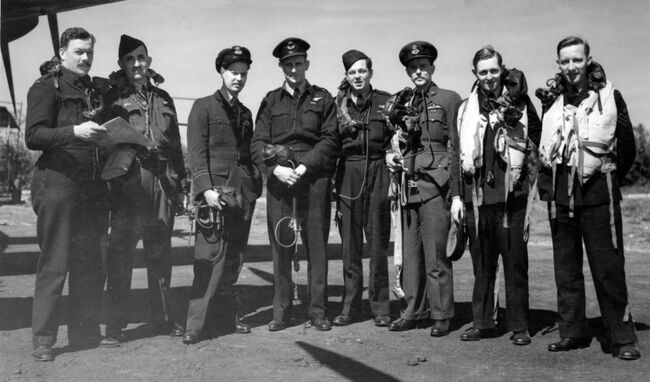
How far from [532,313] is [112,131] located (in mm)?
3998

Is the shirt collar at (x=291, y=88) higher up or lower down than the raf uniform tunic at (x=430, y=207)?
higher up

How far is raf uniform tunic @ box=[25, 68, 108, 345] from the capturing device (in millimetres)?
4395

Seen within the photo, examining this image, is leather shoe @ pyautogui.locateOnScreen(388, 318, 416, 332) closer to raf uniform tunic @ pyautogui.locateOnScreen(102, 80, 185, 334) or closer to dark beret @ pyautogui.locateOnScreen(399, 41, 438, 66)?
raf uniform tunic @ pyautogui.locateOnScreen(102, 80, 185, 334)

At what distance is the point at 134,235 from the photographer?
512cm

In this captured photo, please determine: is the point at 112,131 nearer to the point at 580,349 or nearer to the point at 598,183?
the point at 598,183

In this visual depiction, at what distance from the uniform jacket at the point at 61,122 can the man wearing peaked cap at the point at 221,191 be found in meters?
0.82

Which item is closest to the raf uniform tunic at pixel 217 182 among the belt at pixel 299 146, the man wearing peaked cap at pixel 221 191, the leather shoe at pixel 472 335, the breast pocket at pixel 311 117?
the man wearing peaked cap at pixel 221 191

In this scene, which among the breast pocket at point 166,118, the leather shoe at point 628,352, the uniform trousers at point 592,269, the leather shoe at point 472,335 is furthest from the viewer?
the breast pocket at point 166,118

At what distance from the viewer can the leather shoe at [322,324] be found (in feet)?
17.2

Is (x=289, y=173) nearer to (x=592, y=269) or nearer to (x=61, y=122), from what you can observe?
(x=61, y=122)

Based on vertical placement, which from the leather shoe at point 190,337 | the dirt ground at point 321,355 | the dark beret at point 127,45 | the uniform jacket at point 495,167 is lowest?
the dirt ground at point 321,355

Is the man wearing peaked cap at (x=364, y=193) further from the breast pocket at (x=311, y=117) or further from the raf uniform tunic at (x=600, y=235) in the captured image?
the raf uniform tunic at (x=600, y=235)

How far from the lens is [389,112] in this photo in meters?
5.31

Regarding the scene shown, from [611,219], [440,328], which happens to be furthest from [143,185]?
[611,219]
